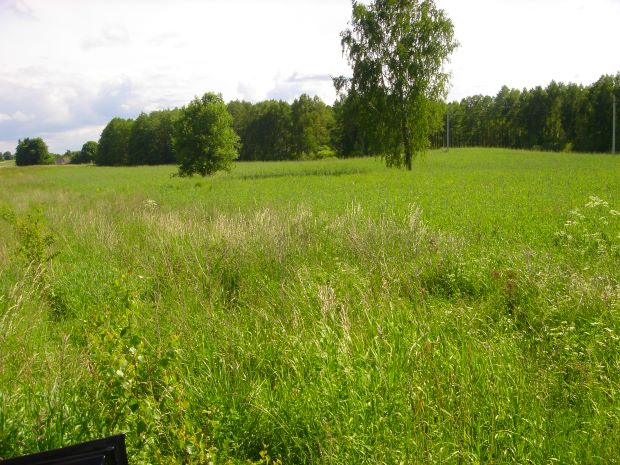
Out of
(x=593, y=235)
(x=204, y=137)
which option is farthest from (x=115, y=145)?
(x=593, y=235)

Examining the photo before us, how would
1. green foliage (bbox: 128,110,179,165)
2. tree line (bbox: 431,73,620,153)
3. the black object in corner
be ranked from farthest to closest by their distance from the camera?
green foliage (bbox: 128,110,179,165) → tree line (bbox: 431,73,620,153) → the black object in corner

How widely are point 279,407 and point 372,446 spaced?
79 cm

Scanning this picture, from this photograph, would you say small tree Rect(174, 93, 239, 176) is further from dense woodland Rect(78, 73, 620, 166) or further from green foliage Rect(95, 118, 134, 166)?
green foliage Rect(95, 118, 134, 166)

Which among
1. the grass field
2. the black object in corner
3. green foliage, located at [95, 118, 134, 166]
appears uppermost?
green foliage, located at [95, 118, 134, 166]

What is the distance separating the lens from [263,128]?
85.4 metres

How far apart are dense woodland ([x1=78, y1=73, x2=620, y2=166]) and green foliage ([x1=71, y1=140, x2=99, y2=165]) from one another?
1238cm

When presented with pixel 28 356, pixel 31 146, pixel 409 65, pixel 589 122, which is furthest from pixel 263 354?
→ pixel 31 146

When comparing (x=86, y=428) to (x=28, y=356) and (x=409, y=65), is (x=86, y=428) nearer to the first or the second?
(x=28, y=356)

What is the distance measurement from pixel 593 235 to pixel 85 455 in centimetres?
834

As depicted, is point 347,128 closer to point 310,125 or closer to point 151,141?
point 310,125

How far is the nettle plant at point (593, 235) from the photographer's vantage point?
7316 mm

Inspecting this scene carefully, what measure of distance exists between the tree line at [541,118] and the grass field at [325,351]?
48042mm

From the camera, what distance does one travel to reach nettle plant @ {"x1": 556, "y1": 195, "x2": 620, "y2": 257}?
7316mm

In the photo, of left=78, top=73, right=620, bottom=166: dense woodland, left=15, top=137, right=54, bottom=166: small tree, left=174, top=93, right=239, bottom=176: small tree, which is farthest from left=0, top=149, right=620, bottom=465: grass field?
left=15, top=137, right=54, bottom=166: small tree
